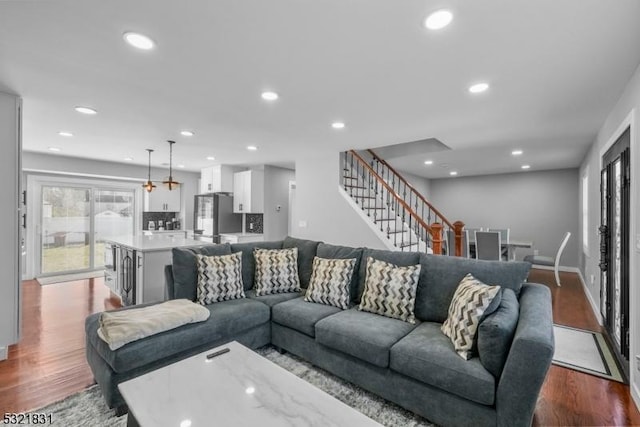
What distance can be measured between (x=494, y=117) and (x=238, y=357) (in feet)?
11.5

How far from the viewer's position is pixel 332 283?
2924 mm

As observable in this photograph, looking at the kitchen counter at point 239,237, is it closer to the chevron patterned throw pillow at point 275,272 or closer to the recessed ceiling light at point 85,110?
the chevron patterned throw pillow at point 275,272

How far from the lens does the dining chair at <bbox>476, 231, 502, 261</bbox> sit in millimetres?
5266

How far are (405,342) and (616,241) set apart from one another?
7.96 ft

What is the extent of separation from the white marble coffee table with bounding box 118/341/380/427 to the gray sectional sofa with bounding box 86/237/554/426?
646 mm

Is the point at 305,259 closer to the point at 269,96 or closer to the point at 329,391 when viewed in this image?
the point at 329,391

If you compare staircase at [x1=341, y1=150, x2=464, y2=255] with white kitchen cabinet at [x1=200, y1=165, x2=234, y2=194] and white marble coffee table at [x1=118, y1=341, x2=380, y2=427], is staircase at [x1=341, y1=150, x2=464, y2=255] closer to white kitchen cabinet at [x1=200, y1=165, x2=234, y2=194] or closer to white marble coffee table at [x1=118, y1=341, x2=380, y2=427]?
white kitchen cabinet at [x1=200, y1=165, x2=234, y2=194]

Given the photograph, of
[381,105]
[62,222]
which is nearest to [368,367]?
[381,105]

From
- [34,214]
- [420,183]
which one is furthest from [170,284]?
[420,183]

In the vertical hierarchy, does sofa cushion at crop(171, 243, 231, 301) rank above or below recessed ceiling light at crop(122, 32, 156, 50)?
below

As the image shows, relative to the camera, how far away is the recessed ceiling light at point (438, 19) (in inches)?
64.7

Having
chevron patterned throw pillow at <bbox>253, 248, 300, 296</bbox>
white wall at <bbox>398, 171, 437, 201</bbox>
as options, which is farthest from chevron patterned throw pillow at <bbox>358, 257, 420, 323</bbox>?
white wall at <bbox>398, 171, 437, 201</bbox>

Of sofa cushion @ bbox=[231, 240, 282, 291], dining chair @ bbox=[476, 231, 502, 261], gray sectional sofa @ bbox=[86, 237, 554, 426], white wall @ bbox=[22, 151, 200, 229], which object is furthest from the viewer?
white wall @ bbox=[22, 151, 200, 229]

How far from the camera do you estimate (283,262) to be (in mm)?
3379
